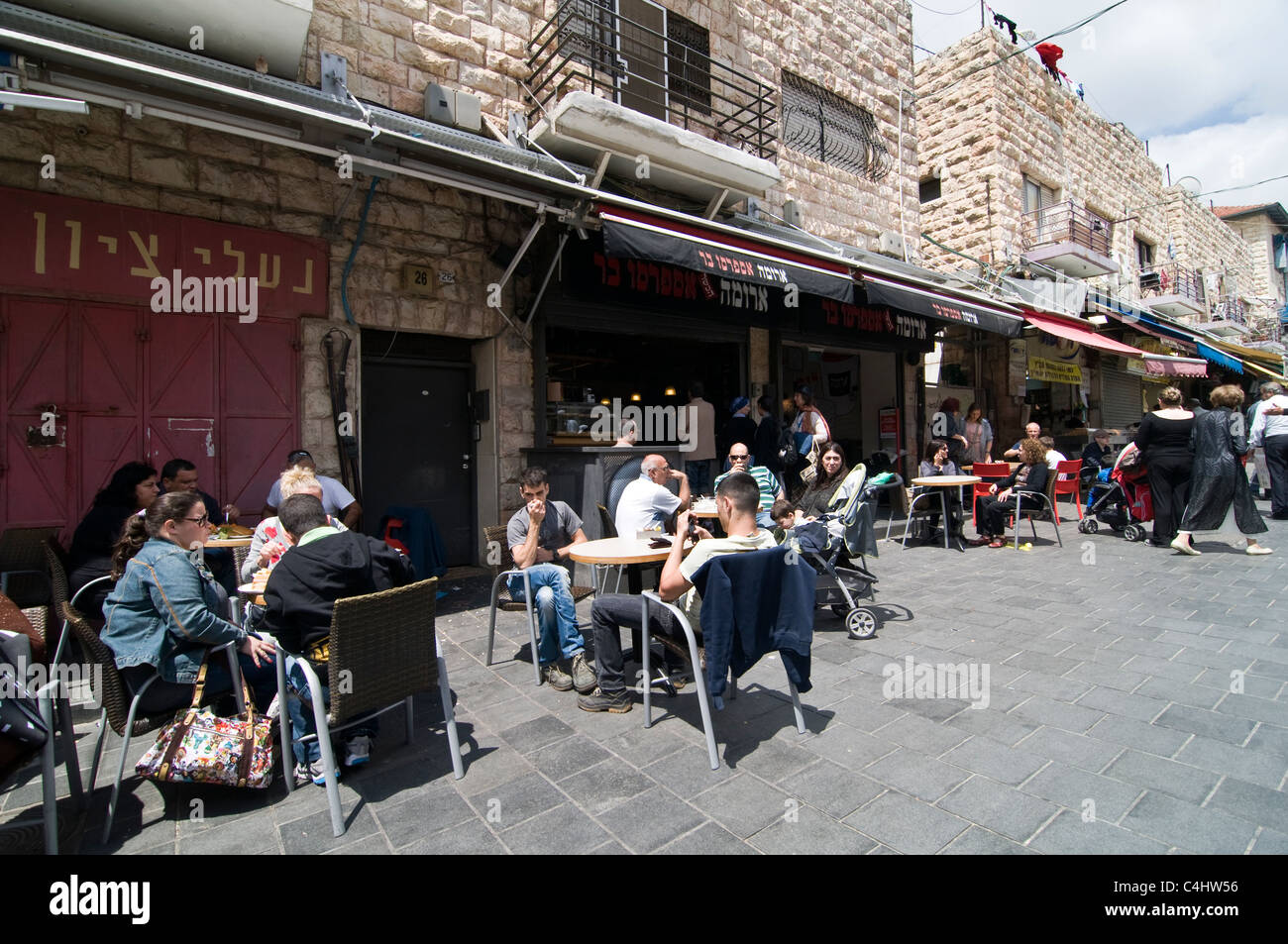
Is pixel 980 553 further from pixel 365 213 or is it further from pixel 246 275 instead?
pixel 246 275

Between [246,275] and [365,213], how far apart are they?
1149 mm

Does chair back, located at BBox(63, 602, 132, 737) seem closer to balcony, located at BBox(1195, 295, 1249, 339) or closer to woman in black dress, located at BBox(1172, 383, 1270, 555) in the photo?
woman in black dress, located at BBox(1172, 383, 1270, 555)

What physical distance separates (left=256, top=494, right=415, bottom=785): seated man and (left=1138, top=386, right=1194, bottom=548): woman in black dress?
8.32 metres

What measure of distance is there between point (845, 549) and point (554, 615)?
2.57m

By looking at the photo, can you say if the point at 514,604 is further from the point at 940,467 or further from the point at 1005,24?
the point at 1005,24

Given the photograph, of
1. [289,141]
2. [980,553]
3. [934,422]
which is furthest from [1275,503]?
[289,141]

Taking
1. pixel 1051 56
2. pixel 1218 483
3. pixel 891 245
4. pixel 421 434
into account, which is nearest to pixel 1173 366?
pixel 1051 56

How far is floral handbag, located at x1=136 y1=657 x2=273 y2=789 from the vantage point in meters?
2.51

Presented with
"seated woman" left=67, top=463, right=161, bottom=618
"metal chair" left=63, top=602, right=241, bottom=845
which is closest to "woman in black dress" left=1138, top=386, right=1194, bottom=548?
"metal chair" left=63, top=602, right=241, bottom=845

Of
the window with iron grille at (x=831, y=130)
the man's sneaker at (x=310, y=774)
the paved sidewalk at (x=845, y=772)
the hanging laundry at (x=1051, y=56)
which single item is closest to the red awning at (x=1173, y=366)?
the hanging laundry at (x=1051, y=56)

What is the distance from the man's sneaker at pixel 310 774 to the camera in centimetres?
283

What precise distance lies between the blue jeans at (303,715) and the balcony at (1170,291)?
23647mm

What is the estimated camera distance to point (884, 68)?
11.4 metres

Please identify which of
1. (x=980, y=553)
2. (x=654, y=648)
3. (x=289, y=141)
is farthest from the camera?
(x=980, y=553)
